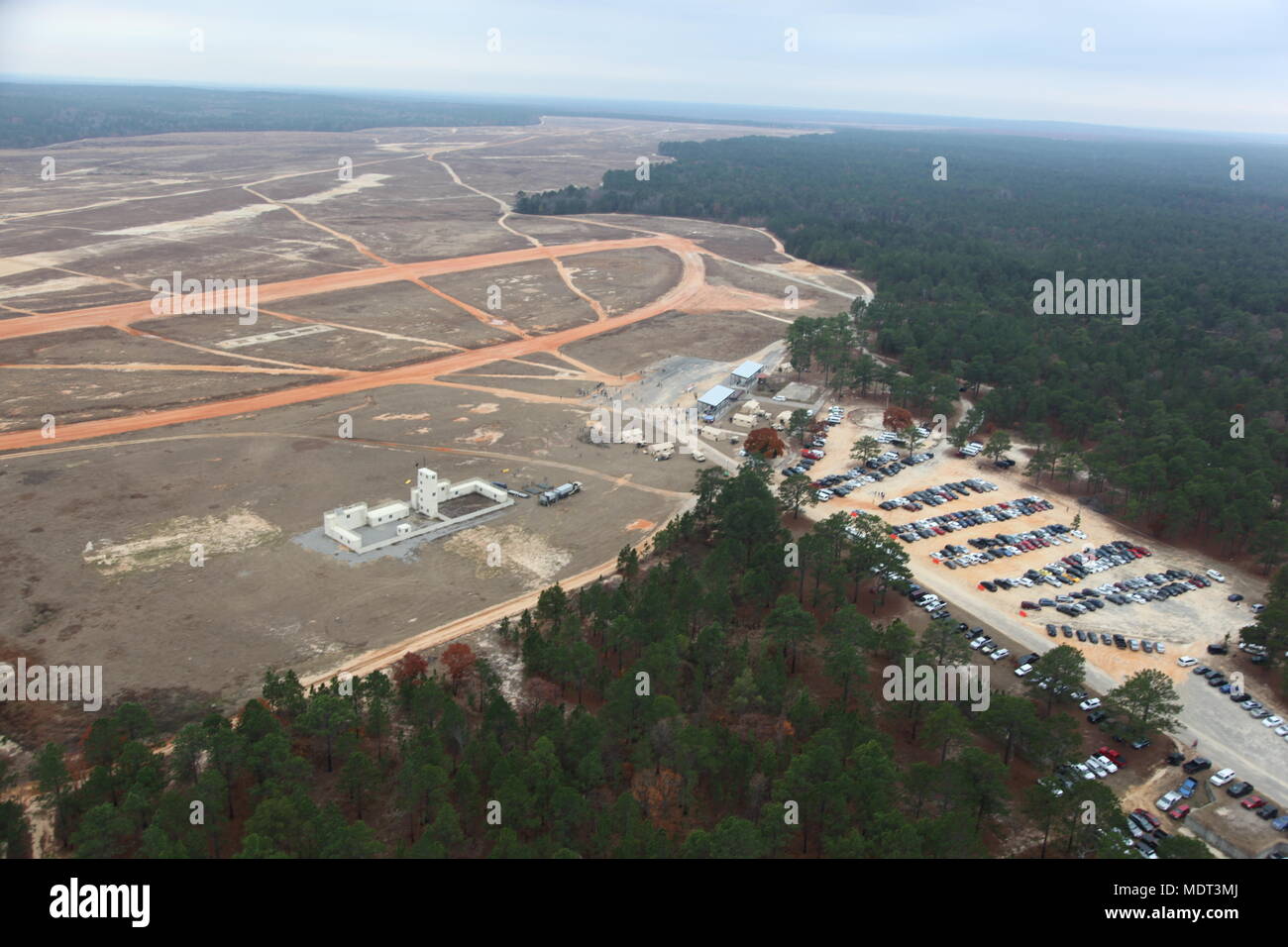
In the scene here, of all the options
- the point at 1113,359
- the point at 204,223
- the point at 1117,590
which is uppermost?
the point at 204,223

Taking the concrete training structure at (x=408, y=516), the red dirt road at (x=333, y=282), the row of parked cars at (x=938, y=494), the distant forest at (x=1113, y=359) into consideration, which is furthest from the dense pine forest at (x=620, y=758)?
the red dirt road at (x=333, y=282)

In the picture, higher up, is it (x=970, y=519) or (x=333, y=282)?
(x=333, y=282)

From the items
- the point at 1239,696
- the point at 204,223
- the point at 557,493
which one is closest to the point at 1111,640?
the point at 1239,696

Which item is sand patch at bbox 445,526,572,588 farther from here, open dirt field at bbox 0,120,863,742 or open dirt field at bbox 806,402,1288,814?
open dirt field at bbox 806,402,1288,814

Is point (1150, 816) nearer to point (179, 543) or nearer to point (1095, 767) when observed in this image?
point (1095, 767)

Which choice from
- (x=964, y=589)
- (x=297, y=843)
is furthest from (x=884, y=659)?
(x=297, y=843)

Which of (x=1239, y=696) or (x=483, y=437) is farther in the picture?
(x=483, y=437)

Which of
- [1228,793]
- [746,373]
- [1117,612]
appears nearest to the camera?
[1228,793]
